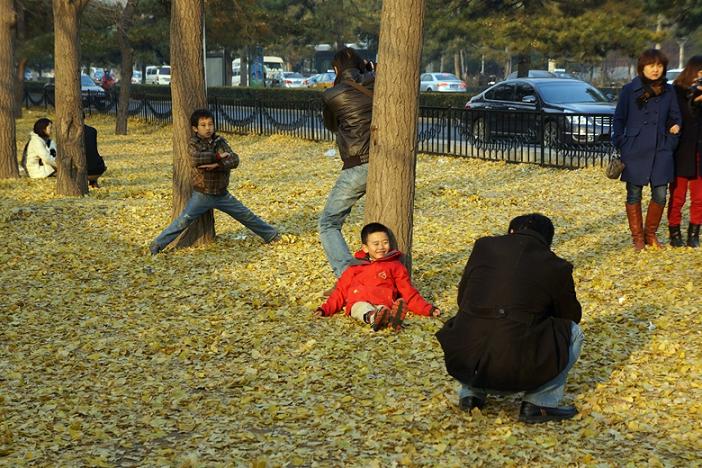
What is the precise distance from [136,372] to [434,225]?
19.3 ft

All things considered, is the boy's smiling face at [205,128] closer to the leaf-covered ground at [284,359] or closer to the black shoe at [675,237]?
the leaf-covered ground at [284,359]

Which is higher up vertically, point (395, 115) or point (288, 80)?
point (395, 115)

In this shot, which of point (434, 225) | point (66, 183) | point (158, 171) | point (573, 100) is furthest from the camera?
point (573, 100)

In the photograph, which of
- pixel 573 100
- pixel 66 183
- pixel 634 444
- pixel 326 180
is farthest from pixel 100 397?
pixel 573 100

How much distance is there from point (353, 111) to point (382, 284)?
4.68 ft

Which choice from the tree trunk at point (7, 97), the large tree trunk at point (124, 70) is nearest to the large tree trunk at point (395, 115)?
the tree trunk at point (7, 97)

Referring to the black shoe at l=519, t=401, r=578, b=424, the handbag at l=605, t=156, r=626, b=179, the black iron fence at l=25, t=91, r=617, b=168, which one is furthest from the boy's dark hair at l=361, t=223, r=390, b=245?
the black iron fence at l=25, t=91, r=617, b=168

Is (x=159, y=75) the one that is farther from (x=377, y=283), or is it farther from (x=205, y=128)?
(x=377, y=283)

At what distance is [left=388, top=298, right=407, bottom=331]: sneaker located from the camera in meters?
6.93

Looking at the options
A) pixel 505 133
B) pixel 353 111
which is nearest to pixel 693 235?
pixel 353 111

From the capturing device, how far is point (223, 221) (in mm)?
12539

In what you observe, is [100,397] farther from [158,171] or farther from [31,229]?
[158,171]

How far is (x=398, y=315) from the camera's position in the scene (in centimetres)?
695

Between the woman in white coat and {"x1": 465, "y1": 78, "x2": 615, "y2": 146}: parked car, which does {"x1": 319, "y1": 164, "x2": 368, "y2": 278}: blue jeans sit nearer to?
the woman in white coat
